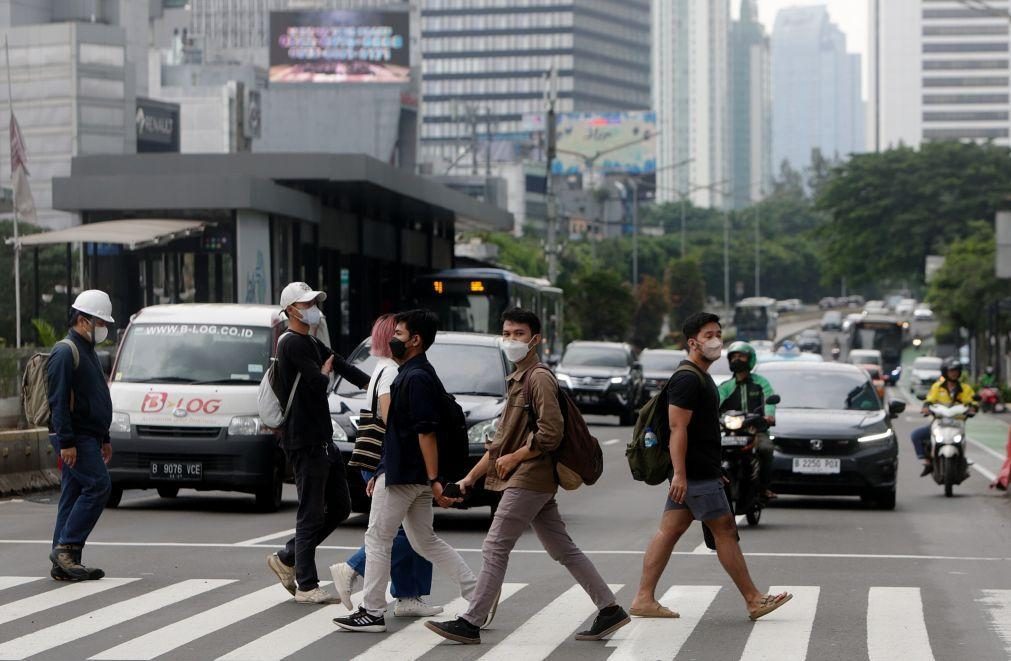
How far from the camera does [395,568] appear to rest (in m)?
9.95

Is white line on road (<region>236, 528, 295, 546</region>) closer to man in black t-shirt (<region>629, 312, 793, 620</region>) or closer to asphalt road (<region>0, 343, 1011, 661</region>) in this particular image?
asphalt road (<region>0, 343, 1011, 661</region>)

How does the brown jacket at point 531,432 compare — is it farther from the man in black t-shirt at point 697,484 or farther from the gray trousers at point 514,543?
the man in black t-shirt at point 697,484

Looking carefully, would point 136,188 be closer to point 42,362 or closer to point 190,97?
point 42,362

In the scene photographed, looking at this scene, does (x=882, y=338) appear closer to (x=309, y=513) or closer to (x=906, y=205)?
(x=906, y=205)

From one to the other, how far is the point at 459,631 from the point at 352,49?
106m

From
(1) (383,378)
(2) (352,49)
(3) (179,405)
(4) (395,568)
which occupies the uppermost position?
Answer: (2) (352,49)

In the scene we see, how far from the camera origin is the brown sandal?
386 inches

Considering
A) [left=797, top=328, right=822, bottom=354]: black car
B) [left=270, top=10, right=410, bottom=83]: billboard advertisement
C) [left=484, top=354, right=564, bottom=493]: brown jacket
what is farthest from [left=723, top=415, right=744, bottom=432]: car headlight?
[left=270, top=10, right=410, bottom=83]: billboard advertisement

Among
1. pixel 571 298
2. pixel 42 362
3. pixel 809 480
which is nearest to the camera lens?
pixel 809 480

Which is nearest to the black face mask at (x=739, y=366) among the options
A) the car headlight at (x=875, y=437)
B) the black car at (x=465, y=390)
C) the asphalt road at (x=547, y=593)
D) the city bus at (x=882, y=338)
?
the asphalt road at (x=547, y=593)

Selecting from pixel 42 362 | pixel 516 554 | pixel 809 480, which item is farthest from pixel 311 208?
pixel 516 554

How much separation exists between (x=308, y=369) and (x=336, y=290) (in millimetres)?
28275

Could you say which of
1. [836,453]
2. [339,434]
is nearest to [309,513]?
[339,434]

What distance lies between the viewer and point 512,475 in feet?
30.1
